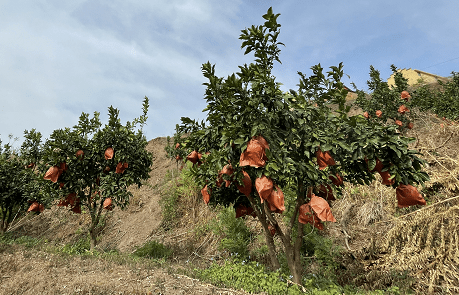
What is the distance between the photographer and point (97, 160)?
6422mm

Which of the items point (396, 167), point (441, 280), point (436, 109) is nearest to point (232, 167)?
point (396, 167)

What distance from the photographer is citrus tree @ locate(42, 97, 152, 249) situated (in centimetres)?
599

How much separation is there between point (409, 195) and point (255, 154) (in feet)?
6.13

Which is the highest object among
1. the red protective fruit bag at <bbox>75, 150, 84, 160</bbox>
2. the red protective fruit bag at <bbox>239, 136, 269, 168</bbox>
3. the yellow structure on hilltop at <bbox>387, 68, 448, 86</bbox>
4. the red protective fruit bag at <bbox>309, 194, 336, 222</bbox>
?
the yellow structure on hilltop at <bbox>387, 68, 448, 86</bbox>

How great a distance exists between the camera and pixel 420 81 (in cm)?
3045

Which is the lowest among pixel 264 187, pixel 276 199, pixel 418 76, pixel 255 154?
pixel 276 199

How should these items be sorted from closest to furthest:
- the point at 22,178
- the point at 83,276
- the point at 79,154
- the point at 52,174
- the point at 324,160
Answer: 1. the point at 324,160
2. the point at 83,276
3. the point at 52,174
4. the point at 79,154
5. the point at 22,178

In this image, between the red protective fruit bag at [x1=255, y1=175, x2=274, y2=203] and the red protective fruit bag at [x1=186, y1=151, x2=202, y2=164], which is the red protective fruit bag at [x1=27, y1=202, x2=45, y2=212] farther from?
the red protective fruit bag at [x1=255, y1=175, x2=274, y2=203]

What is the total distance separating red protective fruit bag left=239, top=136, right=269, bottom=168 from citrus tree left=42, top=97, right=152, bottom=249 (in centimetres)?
427

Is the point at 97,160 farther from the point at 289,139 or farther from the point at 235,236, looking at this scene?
the point at 289,139

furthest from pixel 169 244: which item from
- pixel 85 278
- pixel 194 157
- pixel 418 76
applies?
pixel 418 76

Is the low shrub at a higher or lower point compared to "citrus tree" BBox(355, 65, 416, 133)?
lower

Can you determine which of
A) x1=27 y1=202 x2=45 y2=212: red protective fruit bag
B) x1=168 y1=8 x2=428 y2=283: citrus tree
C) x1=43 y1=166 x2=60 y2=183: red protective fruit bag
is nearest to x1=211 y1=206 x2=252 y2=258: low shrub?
x1=168 y1=8 x2=428 y2=283: citrus tree

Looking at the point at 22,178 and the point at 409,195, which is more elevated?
the point at 22,178
